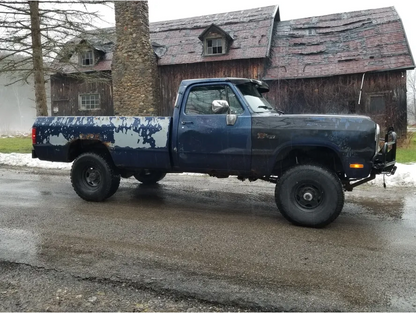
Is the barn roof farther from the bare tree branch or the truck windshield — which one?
the truck windshield

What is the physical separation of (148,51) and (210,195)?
13996 mm

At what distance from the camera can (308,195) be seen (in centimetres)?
463

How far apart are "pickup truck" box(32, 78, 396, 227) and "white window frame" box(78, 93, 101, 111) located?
1630 centimetres

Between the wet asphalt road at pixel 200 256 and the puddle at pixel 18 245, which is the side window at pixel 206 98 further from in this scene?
the puddle at pixel 18 245

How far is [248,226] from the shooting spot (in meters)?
4.65

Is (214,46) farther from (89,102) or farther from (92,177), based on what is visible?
(92,177)

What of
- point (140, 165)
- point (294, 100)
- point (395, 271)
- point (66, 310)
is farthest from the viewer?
point (294, 100)

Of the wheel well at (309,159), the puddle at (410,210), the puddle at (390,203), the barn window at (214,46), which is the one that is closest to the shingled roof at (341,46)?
the barn window at (214,46)

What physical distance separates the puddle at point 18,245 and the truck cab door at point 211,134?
234cm

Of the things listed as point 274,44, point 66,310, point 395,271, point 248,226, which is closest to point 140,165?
point 248,226

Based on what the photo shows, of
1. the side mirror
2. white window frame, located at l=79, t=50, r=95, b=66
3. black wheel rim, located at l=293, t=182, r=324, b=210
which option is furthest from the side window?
white window frame, located at l=79, t=50, r=95, b=66

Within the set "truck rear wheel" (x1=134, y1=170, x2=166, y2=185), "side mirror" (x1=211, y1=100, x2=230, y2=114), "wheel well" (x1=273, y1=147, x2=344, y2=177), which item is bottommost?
"truck rear wheel" (x1=134, y1=170, x2=166, y2=185)

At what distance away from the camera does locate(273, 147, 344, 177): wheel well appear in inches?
188

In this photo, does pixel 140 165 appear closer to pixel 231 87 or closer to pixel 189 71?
pixel 231 87
